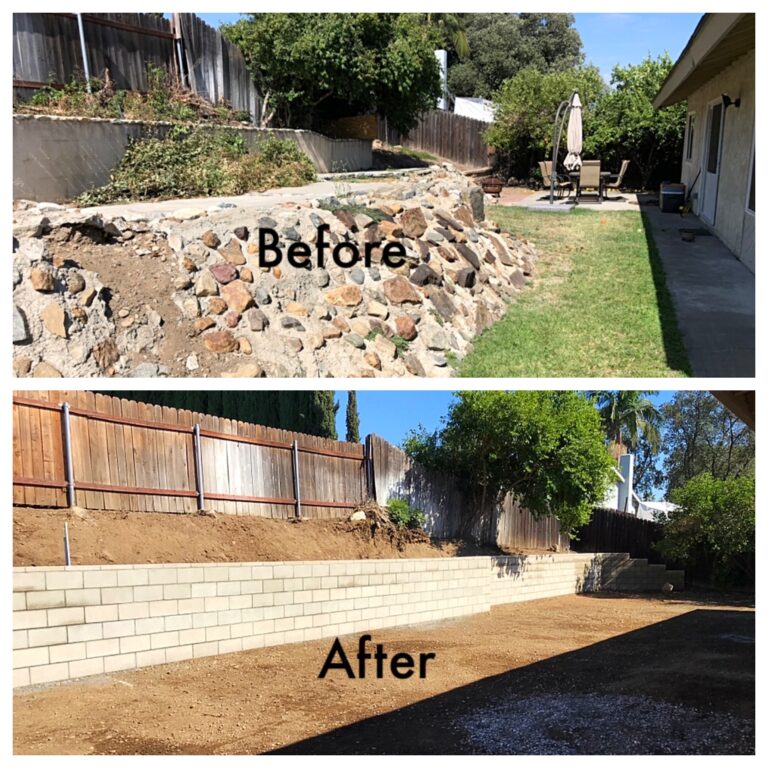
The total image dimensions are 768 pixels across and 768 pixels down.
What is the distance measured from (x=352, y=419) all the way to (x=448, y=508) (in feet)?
6.76

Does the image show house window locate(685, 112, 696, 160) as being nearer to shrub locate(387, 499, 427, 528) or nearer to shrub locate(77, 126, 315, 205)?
shrub locate(77, 126, 315, 205)

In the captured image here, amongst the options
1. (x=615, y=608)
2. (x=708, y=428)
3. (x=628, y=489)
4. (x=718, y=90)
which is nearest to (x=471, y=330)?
(x=615, y=608)

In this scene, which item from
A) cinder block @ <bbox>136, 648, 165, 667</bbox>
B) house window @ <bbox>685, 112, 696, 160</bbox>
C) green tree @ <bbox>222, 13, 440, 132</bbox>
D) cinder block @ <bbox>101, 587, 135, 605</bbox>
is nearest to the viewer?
cinder block @ <bbox>101, 587, 135, 605</bbox>

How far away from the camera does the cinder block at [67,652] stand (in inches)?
180

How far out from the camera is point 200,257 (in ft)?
22.3

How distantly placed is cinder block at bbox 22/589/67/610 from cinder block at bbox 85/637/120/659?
0.37 m

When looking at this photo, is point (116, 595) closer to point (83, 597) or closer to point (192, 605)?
point (83, 597)

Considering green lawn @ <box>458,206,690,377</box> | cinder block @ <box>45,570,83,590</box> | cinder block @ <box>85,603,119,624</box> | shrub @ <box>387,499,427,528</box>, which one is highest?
green lawn @ <box>458,206,690,377</box>

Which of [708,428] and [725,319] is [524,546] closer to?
[725,319]

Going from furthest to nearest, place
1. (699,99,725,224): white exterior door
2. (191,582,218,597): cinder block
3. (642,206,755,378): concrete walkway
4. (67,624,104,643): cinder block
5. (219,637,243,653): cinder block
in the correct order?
(699,99,725,224): white exterior door, (642,206,755,378): concrete walkway, (219,637,243,653): cinder block, (191,582,218,597): cinder block, (67,624,104,643): cinder block

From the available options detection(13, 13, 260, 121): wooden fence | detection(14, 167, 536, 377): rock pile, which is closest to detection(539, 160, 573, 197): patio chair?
detection(13, 13, 260, 121): wooden fence

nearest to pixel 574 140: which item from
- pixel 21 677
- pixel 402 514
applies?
pixel 402 514

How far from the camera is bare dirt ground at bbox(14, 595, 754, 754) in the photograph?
4.14 meters

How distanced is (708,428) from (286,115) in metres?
16.8
